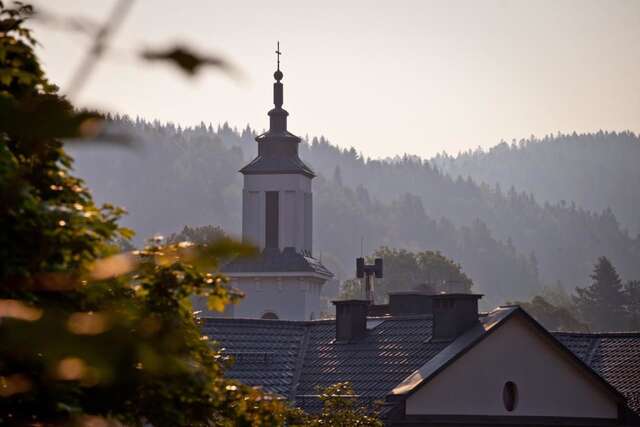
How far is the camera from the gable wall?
28844mm

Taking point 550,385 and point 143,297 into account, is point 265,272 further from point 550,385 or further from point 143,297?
point 143,297

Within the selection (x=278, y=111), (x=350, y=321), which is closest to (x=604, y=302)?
(x=278, y=111)

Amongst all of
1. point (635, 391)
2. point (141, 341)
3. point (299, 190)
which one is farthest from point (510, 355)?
point (299, 190)

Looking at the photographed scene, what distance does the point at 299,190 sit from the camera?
6084 centimetres

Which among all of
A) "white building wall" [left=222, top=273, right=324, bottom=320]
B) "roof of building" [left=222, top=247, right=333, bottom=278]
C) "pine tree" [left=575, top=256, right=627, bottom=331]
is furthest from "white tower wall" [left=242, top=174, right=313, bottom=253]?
"pine tree" [left=575, top=256, right=627, bottom=331]

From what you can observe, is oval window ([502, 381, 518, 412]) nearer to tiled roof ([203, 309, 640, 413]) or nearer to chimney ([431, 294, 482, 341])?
tiled roof ([203, 309, 640, 413])

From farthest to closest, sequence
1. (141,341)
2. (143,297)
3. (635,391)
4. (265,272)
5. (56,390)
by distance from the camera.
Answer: (265,272) < (635,391) < (143,297) < (56,390) < (141,341)

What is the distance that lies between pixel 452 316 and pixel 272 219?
30445 mm

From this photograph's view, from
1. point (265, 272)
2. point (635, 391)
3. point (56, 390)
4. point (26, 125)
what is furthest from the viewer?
point (265, 272)

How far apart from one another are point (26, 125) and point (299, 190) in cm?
5858

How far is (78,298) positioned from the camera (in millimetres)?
4855

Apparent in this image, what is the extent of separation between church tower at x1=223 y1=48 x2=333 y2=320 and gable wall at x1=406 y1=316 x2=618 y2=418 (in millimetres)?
30679

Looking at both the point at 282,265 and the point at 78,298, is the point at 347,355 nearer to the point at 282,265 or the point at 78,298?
the point at 78,298

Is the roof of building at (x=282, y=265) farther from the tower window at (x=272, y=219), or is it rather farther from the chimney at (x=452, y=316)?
the chimney at (x=452, y=316)
